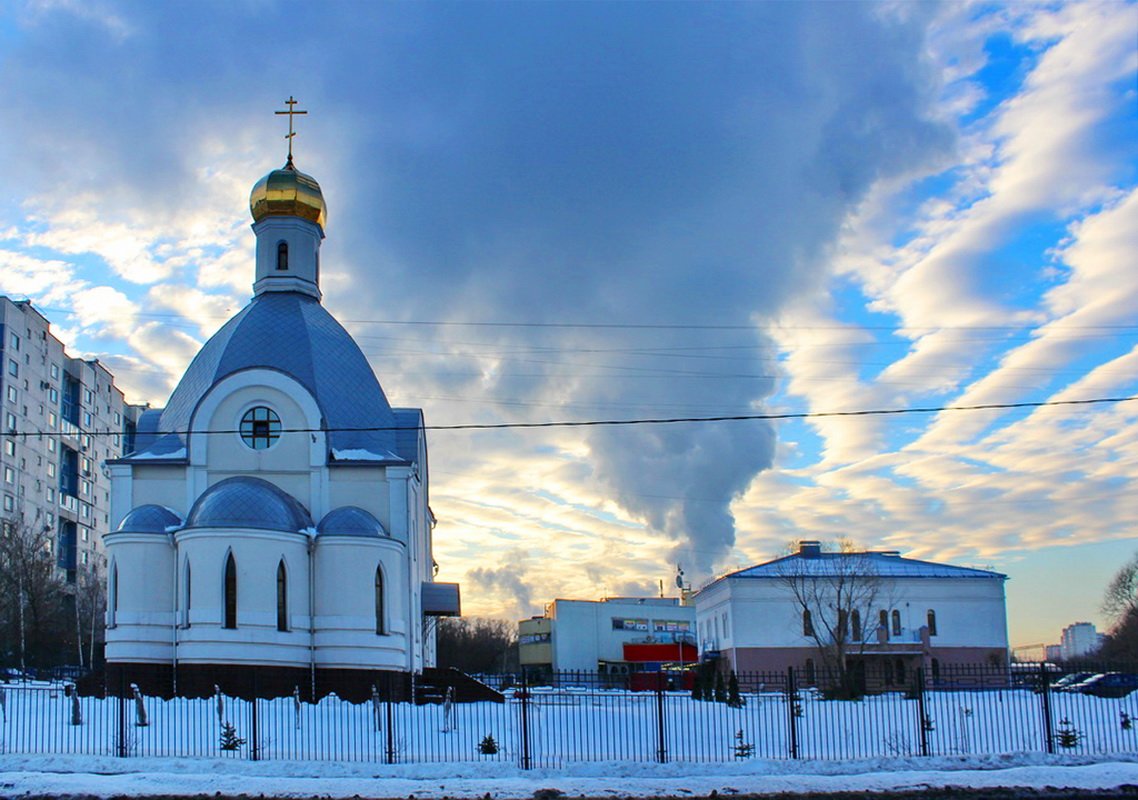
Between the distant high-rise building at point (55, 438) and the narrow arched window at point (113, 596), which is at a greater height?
the distant high-rise building at point (55, 438)

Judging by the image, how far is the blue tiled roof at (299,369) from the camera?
110ft

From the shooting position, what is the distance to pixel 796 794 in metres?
16.4

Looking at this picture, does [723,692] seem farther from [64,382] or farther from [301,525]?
[64,382]

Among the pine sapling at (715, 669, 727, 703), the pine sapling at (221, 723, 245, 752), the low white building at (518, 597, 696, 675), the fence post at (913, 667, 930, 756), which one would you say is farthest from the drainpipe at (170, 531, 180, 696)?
the low white building at (518, 597, 696, 675)

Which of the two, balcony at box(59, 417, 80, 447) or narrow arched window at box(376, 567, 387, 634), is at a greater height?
balcony at box(59, 417, 80, 447)

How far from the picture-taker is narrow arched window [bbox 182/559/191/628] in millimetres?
29594

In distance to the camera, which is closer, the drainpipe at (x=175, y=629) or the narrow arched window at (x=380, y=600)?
the drainpipe at (x=175, y=629)

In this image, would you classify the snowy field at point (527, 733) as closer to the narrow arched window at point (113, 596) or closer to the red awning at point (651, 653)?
the narrow arched window at point (113, 596)

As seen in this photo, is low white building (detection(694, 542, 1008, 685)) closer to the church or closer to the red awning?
the church

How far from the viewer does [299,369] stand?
3391 cm

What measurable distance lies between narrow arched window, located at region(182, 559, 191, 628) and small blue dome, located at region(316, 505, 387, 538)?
3486 mm

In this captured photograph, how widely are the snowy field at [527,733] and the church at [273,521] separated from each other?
261cm

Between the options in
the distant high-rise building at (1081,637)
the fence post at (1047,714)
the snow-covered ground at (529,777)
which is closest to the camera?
the snow-covered ground at (529,777)

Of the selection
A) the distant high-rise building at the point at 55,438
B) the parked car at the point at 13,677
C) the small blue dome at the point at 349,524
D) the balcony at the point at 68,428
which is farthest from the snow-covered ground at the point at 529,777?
the balcony at the point at 68,428
